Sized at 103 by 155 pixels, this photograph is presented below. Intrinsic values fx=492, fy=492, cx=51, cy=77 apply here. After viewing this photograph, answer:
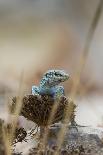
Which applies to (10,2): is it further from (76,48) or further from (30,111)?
(30,111)

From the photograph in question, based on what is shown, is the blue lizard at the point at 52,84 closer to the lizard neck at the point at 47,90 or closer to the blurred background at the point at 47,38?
the lizard neck at the point at 47,90

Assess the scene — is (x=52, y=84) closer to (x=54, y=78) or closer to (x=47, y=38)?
(x=54, y=78)

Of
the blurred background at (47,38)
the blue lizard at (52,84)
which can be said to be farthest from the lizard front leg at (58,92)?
the blurred background at (47,38)

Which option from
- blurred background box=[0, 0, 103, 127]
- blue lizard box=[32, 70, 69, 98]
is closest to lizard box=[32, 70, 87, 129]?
blue lizard box=[32, 70, 69, 98]

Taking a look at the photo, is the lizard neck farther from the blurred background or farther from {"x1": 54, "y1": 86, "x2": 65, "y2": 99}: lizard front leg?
the blurred background

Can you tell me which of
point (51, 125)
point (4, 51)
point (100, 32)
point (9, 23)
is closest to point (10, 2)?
point (9, 23)

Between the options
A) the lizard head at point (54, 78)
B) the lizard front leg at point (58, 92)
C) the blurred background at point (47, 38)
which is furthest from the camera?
the blurred background at point (47, 38)
